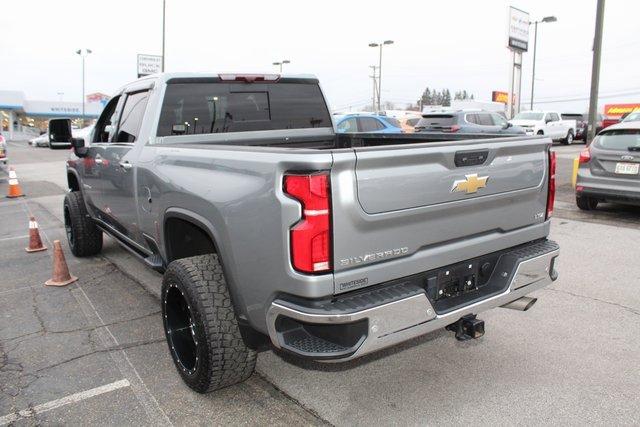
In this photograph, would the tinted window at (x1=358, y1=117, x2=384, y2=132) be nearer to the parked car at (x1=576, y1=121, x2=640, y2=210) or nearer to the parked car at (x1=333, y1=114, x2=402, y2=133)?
the parked car at (x1=333, y1=114, x2=402, y2=133)

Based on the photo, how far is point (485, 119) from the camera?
64.8ft

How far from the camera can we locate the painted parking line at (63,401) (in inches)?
118

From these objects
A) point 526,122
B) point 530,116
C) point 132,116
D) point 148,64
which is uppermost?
point 148,64

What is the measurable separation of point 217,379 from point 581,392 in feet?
7.14

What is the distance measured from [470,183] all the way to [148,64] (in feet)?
87.9

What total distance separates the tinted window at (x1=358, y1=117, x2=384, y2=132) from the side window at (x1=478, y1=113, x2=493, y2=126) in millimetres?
5321

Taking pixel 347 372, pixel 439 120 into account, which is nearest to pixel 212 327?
pixel 347 372

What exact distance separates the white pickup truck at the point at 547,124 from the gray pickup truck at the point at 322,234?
24.2 meters

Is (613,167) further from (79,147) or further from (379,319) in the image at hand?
(79,147)

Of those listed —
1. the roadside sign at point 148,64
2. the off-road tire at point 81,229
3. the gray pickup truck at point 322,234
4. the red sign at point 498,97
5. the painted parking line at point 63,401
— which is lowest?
the painted parking line at point 63,401

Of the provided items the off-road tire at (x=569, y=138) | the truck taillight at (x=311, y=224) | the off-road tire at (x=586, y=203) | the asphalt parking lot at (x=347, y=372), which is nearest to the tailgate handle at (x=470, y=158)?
the truck taillight at (x=311, y=224)

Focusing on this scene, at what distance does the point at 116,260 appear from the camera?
248 inches

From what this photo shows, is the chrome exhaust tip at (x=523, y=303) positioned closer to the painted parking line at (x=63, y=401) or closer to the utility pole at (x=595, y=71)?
the painted parking line at (x=63, y=401)

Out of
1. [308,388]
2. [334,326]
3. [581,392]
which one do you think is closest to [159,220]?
[308,388]
